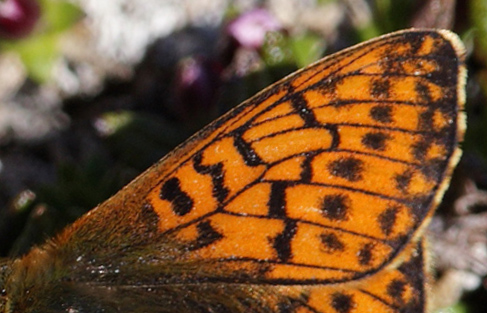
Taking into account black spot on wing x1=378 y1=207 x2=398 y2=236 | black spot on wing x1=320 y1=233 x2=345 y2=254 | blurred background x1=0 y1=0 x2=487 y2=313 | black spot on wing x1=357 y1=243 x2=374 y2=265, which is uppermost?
blurred background x1=0 y1=0 x2=487 y2=313

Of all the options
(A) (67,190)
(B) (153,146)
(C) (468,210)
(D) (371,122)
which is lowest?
(D) (371,122)

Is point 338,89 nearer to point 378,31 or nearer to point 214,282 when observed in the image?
point 214,282

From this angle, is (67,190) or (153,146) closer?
(67,190)

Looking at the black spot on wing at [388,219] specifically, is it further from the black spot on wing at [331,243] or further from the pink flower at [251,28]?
the pink flower at [251,28]

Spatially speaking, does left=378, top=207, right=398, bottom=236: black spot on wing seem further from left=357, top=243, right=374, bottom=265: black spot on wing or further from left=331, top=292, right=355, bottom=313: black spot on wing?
left=331, top=292, right=355, bottom=313: black spot on wing

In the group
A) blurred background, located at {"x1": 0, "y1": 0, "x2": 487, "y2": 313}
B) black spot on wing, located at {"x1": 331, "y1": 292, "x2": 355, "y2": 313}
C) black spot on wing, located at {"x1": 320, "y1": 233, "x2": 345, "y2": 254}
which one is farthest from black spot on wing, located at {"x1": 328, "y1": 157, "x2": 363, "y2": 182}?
blurred background, located at {"x1": 0, "y1": 0, "x2": 487, "y2": 313}

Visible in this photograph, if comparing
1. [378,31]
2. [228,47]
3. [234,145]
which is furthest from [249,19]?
[234,145]
